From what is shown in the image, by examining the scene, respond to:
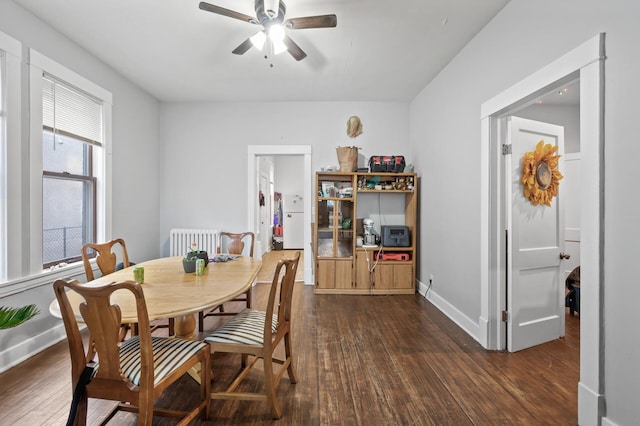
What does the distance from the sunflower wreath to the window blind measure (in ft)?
13.8

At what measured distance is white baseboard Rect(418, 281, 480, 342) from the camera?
2.66 metres

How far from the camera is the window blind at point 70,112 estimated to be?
2529 mm

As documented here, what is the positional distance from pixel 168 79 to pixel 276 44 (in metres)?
2.16

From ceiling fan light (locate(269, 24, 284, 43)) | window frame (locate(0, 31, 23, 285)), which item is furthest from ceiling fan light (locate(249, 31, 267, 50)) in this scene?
window frame (locate(0, 31, 23, 285))

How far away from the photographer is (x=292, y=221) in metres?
7.95

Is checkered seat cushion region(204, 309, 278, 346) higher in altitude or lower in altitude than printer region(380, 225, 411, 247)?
lower

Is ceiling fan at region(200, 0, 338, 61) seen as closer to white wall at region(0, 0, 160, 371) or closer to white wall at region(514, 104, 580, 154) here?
white wall at region(0, 0, 160, 371)

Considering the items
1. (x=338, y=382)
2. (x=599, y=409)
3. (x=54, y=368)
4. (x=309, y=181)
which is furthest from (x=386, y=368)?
(x=309, y=181)

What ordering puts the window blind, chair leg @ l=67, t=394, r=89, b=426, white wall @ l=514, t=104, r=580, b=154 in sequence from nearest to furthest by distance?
chair leg @ l=67, t=394, r=89, b=426 → the window blind → white wall @ l=514, t=104, r=580, b=154

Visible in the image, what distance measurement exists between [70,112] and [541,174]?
14.6 ft

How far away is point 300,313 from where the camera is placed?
10.5 feet

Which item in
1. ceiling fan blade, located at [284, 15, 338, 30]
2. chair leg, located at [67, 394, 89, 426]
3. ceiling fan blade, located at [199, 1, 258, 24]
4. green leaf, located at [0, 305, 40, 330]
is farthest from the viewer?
ceiling fan blade, located at [284, 15, 338, 30]

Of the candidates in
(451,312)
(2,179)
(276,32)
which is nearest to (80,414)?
(2,179)

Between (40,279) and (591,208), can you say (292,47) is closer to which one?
(591,208)
